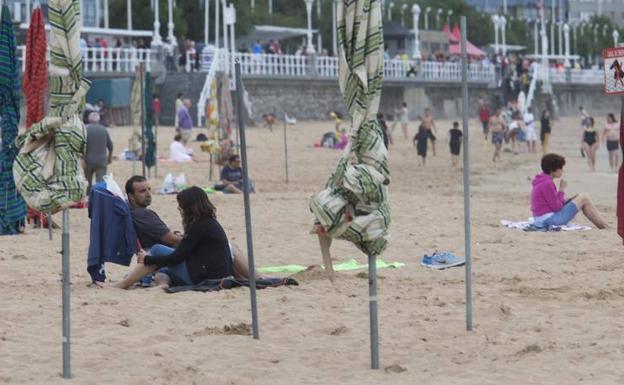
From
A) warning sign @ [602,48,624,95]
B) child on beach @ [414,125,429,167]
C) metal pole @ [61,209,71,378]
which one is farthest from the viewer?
child on beach @ [414,125,429,167]

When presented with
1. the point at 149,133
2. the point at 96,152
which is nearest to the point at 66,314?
the point at 96,152

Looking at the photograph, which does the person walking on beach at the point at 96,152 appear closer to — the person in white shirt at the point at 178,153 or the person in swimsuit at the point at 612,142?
the person in white shirt at the point at 178,153

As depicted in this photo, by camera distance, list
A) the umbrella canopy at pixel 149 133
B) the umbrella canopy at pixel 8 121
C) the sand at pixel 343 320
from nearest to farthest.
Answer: the sand at pixel 343 320
the umbrella canopy at pixel 8 121
the umbrella canopy at pixel 149 133

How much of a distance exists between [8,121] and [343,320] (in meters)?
6.45

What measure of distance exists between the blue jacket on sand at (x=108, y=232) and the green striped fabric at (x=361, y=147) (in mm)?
2782

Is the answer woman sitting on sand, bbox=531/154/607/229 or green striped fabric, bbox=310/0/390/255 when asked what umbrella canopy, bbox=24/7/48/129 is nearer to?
woman sitting on sand, bbox=531/154/607/229

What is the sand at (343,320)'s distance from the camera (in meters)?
7.70

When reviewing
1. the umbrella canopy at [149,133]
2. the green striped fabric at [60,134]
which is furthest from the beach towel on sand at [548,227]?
the umbrella canopy at [149,133]

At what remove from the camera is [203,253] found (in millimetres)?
10305

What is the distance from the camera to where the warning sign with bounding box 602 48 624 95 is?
9031 mm

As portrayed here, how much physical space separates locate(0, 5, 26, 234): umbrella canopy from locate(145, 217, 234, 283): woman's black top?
4679 mm

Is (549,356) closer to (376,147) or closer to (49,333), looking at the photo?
(376,147)

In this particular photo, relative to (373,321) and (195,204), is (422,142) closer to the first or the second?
(195,204)

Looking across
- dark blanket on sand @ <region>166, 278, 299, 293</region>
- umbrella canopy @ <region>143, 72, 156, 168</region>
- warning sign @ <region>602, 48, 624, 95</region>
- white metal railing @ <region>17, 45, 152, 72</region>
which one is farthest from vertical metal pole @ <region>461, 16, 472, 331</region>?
white metal railing @ <region>17, 45, 152, 72</region>
